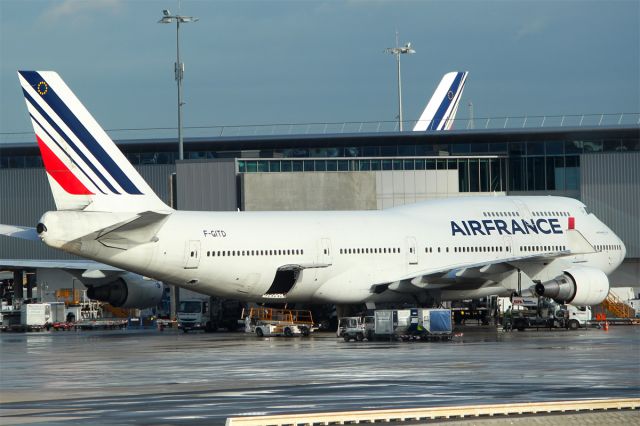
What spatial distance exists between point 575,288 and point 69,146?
22562 mm

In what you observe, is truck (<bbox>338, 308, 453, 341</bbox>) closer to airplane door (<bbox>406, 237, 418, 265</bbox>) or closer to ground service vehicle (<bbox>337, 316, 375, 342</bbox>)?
ground service vehicle (<bbox>337, 316, 375, 342</bbox>)

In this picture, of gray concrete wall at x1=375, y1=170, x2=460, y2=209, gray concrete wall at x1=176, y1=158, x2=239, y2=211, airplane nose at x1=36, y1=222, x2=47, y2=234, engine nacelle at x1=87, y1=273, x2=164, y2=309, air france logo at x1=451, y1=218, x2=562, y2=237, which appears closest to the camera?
airplane nose at x1=36, y1=222, x2=47, y2=234

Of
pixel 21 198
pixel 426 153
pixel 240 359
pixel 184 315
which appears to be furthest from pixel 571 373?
pixel 21 198

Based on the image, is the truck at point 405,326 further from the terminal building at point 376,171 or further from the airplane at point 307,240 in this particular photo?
the terminal building at point 376,171

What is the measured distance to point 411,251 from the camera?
2205 inches

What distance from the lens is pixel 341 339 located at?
49.7m

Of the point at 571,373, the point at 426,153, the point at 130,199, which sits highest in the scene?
the point at 426,153

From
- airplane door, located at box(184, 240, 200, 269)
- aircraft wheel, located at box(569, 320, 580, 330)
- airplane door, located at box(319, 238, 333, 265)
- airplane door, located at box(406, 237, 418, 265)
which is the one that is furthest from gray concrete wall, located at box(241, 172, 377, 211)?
aircraft wheel, located at box(569, 320, 580, 330)

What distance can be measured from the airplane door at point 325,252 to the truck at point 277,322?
2927 mm

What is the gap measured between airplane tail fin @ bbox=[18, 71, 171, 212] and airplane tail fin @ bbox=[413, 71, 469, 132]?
62.5 m

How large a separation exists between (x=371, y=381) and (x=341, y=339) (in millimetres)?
20221

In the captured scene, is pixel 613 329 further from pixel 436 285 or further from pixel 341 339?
pixel 341 339

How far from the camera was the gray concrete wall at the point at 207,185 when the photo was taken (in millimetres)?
72625

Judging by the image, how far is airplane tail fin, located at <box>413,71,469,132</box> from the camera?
355 ft
